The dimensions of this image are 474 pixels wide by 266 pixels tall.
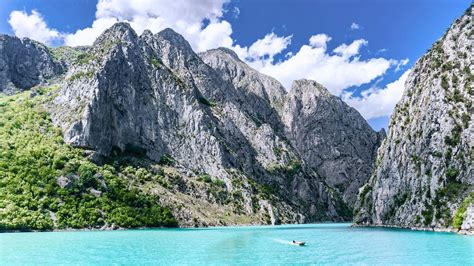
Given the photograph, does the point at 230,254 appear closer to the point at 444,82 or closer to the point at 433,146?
the point at 433,146

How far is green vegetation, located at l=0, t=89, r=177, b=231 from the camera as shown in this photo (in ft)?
418

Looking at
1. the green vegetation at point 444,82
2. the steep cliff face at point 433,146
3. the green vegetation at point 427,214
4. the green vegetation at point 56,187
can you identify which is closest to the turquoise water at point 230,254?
the steep cliff face at point 433,146

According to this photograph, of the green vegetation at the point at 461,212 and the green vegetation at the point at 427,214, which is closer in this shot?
the green vegetation at the point at 461,212

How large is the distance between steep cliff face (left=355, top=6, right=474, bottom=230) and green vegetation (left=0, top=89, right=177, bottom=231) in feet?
248

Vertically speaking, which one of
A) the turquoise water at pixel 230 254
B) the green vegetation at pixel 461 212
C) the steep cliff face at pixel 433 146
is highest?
the steep cliff face at pixel 433 146

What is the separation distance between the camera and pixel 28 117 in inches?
7121

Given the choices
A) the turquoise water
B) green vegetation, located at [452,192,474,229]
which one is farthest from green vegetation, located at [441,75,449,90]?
the turquoise water

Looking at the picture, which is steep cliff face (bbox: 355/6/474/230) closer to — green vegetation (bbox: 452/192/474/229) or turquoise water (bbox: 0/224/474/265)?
green vegetation (bbox: 452/192/474/229)

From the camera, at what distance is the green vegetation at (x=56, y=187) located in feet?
418

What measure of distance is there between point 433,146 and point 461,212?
35197 millimetres

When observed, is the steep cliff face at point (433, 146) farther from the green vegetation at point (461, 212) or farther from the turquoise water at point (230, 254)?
the turquoise water at point (230, 254)

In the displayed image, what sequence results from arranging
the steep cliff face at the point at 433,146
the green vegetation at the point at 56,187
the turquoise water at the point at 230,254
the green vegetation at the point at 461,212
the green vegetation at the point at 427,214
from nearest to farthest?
1. the turquoise water at the point at 230,254
2. the green vegetation at the point at 461,212
3. the green vegetation at the point at 56,187
4. the steep cliff face at the point at 433,146
5. the green vegetation at the point at 427,214

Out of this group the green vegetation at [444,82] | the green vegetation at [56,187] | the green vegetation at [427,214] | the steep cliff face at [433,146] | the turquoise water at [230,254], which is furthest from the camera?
the green vegetation at [444,82]

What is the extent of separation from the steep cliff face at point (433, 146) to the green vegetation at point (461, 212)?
170mm
